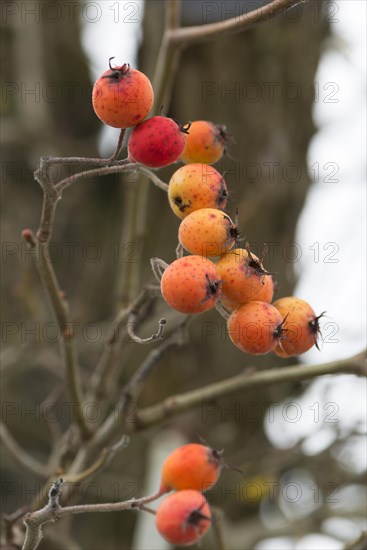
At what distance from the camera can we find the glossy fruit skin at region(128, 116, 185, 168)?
49.6 inches

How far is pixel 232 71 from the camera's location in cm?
331

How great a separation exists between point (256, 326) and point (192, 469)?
0.39m

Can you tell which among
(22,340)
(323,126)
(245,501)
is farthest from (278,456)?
(323,126)

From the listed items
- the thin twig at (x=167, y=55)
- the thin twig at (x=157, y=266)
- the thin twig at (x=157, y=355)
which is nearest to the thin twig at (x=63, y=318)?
the thin twig at (x=157, y=355)

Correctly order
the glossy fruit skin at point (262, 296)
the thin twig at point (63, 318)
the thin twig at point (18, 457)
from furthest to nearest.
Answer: the thin twig at point (18, 457)
the thin twig at point (63, 318)
the glossy fruit skin at point (262, 296)

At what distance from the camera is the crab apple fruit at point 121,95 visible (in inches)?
48.6

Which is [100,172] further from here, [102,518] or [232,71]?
[102,518]

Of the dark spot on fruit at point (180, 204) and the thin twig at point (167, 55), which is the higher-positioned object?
the thin twig at point (167, 55)

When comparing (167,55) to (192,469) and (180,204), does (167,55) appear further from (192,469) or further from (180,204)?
(192,469)

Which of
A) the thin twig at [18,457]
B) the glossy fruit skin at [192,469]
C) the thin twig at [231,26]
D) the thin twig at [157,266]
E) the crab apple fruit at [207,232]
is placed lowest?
the thin twig at [18,457]

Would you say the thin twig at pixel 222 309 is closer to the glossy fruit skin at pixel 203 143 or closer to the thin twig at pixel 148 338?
the thin twig at pixel 148 338

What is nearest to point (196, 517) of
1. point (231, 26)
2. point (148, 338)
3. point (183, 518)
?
point (183, 518)

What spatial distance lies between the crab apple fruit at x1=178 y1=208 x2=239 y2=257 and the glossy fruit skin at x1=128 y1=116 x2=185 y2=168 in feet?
0.42

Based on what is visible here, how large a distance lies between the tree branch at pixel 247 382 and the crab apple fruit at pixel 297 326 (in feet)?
0.99
